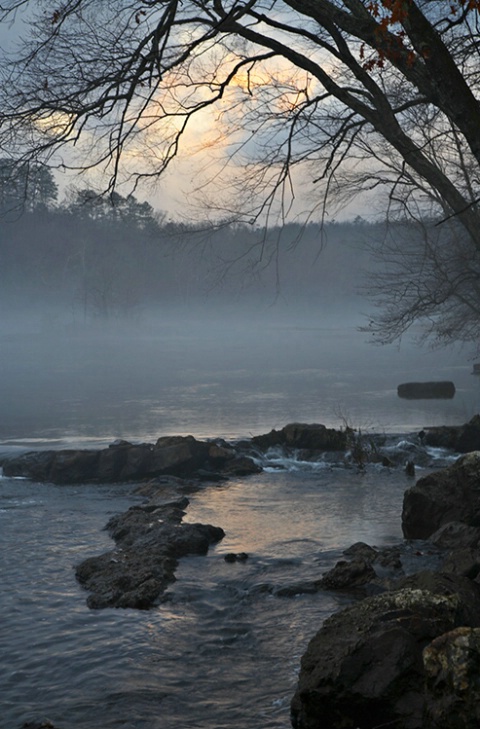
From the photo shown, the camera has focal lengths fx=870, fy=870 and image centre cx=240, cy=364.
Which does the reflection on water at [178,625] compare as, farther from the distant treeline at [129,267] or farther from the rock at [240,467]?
the distant treeline at [129,267]

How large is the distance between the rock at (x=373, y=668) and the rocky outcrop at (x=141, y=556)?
114 inches

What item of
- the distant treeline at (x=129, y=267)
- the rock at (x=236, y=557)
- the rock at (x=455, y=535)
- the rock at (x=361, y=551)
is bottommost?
the rock at (x=236, y=557)

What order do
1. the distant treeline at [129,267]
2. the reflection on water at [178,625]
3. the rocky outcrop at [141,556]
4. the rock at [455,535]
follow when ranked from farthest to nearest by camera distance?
1. the distant treeline at [129,267]
2. the rock at [455,535]
3. the rocky outcrop at [141,556]
4. the reflection on water at [178,625]

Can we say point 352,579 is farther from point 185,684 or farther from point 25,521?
point 25,521

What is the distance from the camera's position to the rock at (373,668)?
17.9 ft

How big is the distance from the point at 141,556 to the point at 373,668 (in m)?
4.39

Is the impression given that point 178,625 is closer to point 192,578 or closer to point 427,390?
point 192,578

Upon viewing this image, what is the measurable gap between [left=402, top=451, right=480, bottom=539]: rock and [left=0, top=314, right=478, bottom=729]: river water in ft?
1.13

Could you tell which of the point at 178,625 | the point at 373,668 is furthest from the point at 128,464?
the point at 373,668

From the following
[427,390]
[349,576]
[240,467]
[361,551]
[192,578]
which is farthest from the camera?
[427,390]

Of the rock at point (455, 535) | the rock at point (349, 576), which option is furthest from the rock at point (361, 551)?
the rock at point (455, 535)

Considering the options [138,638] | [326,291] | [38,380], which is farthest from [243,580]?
[326,291]

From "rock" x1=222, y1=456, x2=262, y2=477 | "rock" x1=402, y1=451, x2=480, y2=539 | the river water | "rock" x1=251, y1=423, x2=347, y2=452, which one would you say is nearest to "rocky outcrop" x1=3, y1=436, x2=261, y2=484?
"rock" x1=222, y1=456, x2=262, y2=477

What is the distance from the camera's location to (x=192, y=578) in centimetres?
923
